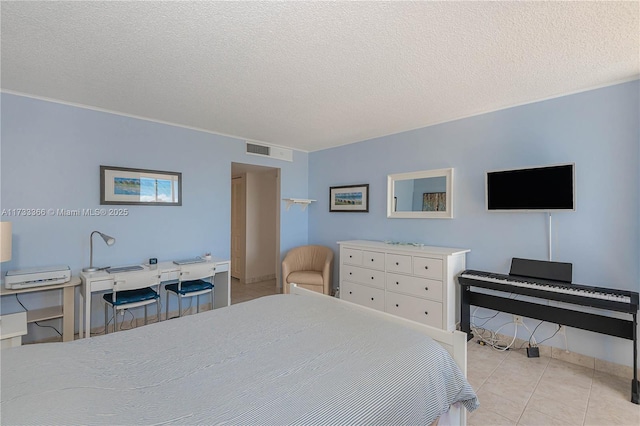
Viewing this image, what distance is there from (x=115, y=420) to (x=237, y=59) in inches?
85.0

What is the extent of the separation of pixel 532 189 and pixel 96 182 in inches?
175

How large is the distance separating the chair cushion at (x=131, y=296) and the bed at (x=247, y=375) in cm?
129

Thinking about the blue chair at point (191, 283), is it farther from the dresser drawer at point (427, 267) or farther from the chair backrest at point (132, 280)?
the dresser drawer at point (427, 267)

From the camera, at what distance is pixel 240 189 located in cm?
605

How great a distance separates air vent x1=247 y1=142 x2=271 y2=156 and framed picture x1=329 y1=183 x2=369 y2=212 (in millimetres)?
1221

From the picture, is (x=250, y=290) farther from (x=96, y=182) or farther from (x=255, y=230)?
(x=96, y=182)

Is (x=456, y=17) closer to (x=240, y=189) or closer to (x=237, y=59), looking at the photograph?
(x=237, y=59)

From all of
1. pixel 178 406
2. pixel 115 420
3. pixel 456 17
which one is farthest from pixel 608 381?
pixel 115 420

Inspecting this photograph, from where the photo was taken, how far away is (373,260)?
12.0 ft

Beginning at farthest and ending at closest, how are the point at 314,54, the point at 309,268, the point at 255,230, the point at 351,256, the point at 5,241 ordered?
the point at 255,230 → the point at 309,268 → the point at 351,256 → the point at 5,241 → the point at 314,54

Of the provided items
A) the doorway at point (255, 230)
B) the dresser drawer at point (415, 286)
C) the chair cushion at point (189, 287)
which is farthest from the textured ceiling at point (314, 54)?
the doorway at point (255, 230)

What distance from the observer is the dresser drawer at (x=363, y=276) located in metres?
3.60

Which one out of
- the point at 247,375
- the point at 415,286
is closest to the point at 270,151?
the point at 415,286

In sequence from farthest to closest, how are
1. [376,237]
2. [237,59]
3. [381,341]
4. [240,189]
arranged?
[240,189]
[376,237]
[237,59]
[381,341]
